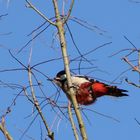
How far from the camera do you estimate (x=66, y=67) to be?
356 centimetres

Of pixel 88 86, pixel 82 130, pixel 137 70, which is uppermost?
pixel 88 86

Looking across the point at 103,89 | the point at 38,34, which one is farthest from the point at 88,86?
the point at 38,34

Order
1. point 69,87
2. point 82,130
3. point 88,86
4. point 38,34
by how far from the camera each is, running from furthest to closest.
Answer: point 88,86 → point 38,34 → point 69,87 → point 82,130

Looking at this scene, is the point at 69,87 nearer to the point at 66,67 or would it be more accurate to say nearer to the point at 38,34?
the point at 66,67

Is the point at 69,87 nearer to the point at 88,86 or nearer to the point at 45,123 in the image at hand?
the point at 45,123

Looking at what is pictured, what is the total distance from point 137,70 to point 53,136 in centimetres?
69

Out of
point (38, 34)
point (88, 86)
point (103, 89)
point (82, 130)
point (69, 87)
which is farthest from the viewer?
point (103, 89)

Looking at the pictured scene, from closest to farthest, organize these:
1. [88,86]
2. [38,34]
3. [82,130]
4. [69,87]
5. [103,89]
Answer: [82,130]
[69,87]
[38,34]
[88,86]
[103,89]

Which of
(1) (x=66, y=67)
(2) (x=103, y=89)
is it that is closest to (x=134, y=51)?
(1) (x=66, y=67)

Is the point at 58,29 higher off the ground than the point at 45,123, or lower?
higher

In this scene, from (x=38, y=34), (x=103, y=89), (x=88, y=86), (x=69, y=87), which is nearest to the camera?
(x=69, y=87)

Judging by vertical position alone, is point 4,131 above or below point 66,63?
below

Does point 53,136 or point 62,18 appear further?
point 62,18

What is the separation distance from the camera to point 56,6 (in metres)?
3.69
